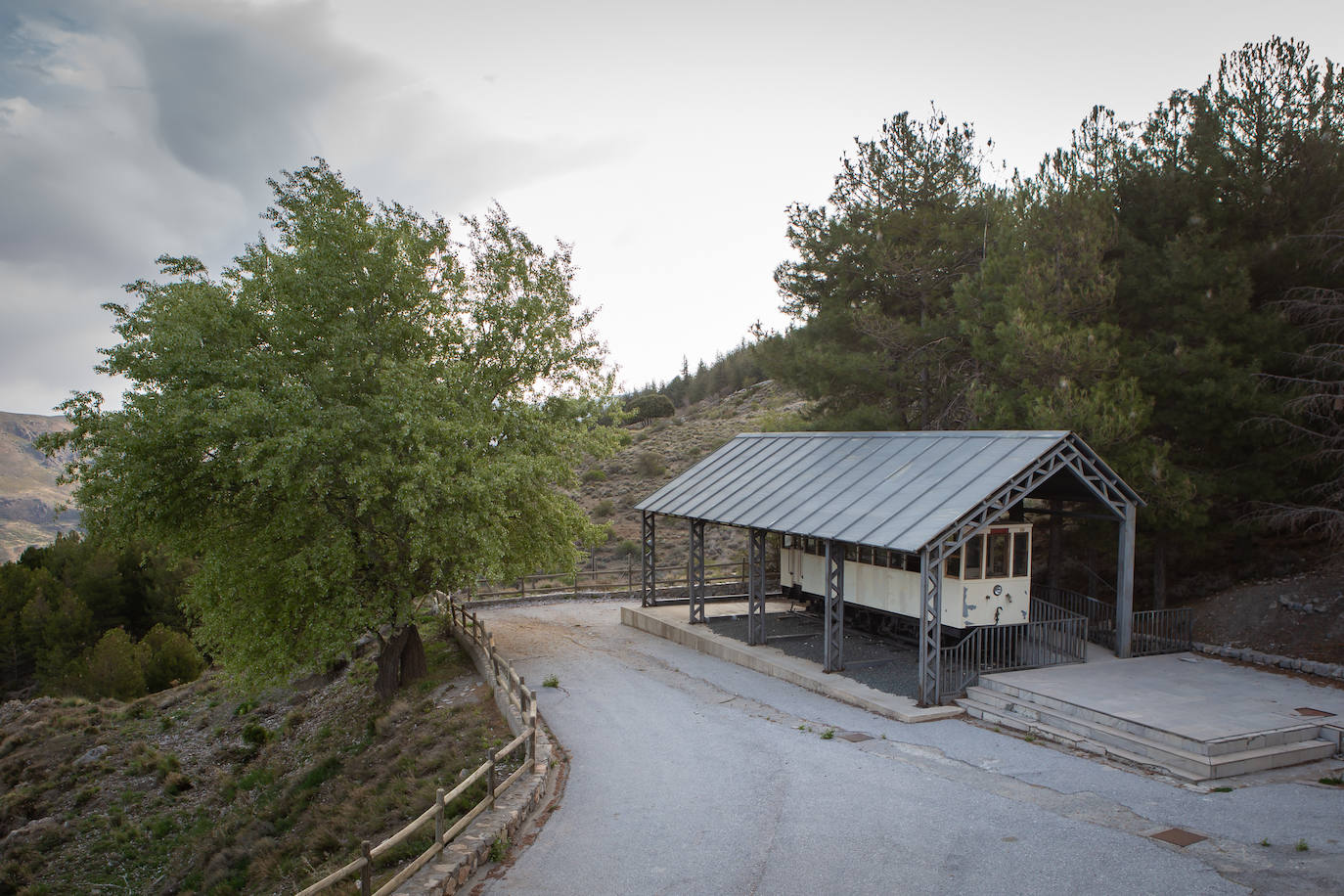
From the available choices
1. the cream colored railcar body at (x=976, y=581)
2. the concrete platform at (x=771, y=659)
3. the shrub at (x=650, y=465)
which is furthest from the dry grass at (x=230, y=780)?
the shrub at (x=650, y=465)

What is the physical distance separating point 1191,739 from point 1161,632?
285 inches

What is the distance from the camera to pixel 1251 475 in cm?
1952

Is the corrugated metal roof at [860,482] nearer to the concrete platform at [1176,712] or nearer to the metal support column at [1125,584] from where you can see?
the metal support column at [1125,584]

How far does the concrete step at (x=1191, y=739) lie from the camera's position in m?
11.7

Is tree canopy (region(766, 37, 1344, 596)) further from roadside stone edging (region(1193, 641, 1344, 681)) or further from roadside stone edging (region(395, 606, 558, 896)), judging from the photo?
roadside stone edging (region(395, 606, 558, 896))

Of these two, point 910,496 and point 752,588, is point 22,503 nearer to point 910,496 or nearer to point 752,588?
point 752,588

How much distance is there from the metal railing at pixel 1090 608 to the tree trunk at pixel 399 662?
15.2m

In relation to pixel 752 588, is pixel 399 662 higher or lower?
lower

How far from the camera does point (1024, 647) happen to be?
16828 millimetres

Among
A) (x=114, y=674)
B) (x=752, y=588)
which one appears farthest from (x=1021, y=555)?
(x=114, y=674)

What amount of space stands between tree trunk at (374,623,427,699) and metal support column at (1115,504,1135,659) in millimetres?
16316

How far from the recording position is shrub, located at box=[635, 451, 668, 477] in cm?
5912

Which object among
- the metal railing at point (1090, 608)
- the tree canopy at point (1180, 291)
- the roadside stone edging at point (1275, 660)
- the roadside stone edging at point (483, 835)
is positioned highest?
the tree canopy at point (1180, 291)

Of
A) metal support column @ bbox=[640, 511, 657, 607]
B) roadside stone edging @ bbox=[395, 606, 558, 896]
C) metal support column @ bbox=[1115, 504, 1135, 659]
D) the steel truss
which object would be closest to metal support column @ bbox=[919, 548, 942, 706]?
the steel truss
